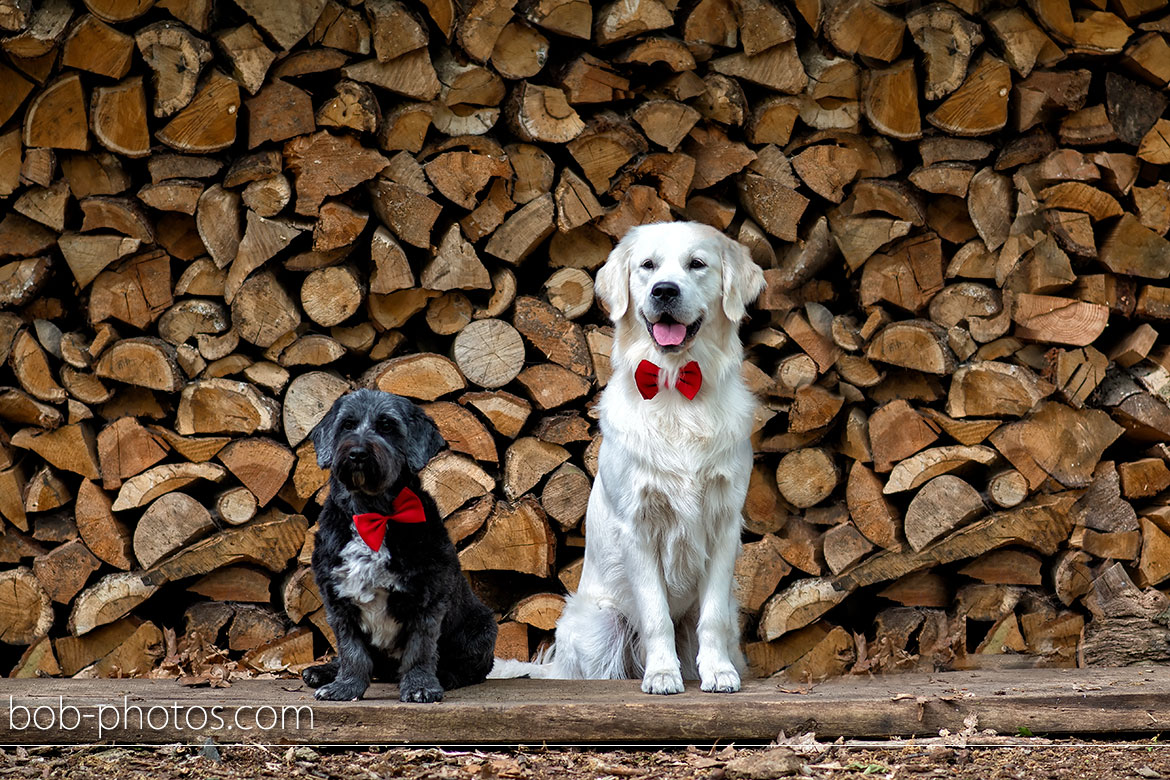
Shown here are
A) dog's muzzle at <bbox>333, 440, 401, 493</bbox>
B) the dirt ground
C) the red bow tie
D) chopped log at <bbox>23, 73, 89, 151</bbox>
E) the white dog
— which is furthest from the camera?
chopped log at <bbox>23, 73, 89, 151</bbox>

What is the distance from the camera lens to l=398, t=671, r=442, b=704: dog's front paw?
3.02m

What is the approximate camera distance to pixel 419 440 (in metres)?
3.12

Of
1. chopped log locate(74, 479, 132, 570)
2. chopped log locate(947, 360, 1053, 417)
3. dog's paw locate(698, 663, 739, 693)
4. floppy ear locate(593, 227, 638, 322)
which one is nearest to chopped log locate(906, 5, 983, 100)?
chopped log locate(947, 360, 1053, 417)

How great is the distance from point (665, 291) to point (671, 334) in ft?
0.51

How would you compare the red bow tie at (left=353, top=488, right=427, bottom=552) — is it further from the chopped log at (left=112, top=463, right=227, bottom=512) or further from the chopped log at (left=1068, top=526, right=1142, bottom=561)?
the chopped log at (left=1068, top=526, right=1142, bottom=561)

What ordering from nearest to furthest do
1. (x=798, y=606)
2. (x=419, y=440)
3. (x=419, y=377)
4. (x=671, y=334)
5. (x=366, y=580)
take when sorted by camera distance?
1. (x=366, y=580)
2. (x=419, y=440)
3. (x=671, y=334)
4. (x=419, y=377)
5. (x=798, y=606)

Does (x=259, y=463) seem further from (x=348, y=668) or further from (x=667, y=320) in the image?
(x=667, y=320)

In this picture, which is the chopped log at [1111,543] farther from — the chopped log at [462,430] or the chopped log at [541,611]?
the chopped log at [462,430]

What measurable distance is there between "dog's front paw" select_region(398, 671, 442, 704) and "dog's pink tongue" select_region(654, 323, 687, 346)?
1.24 m

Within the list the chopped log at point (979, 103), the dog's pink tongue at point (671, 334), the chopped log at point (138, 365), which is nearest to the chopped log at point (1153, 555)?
the chopped log at point (979, 103)

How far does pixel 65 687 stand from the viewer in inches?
132

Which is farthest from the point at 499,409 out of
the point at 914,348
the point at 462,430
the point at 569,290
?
the point at 914,348

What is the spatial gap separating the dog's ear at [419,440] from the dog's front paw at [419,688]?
589 millimetres

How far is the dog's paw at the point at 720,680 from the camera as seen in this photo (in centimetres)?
326
